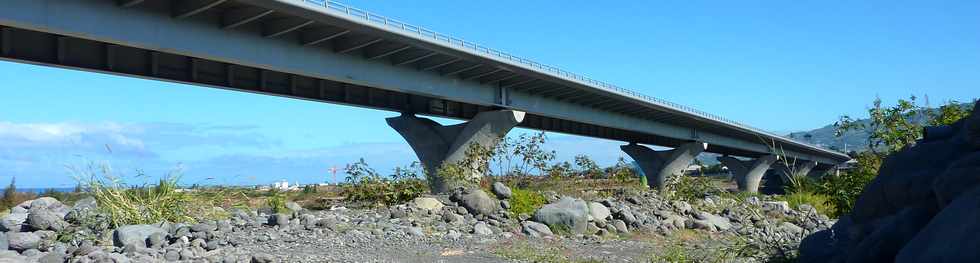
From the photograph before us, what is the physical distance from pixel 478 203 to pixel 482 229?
2.02 meters

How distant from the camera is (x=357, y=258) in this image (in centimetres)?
870

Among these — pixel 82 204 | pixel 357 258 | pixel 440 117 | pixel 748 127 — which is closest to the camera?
pixel 357 258

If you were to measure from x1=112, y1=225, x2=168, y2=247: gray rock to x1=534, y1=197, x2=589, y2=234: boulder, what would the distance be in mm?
6353

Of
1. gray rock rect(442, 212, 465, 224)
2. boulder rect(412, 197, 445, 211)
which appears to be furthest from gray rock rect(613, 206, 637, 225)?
boulder rect(412, 197, 445, 211)

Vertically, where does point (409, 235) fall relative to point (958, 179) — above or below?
below

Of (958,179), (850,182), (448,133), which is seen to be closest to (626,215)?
(850,182)

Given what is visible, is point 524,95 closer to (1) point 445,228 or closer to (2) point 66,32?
(2) point 66,32

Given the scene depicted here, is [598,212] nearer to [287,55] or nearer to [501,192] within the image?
[501,192]

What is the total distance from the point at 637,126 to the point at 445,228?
43353 mm

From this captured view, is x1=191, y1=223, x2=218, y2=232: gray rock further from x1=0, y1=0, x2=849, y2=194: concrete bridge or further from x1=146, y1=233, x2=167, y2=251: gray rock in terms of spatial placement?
x1=0, y1=0, x2=849, y2=194: concrete bridge

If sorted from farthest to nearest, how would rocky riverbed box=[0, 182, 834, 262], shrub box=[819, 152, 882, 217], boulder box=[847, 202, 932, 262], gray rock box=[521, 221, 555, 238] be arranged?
gray rock box=[521, 221, 555, 238] < shrub box=[819, 152, 882, 217] < rocky riverbed box=[0, 182, 834, 262] < boulder box=[847, 202, 932, 262]

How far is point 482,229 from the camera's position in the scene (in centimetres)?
1220

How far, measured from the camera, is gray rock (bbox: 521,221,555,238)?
476 inches

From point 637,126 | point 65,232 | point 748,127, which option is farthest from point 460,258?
point 748,127
